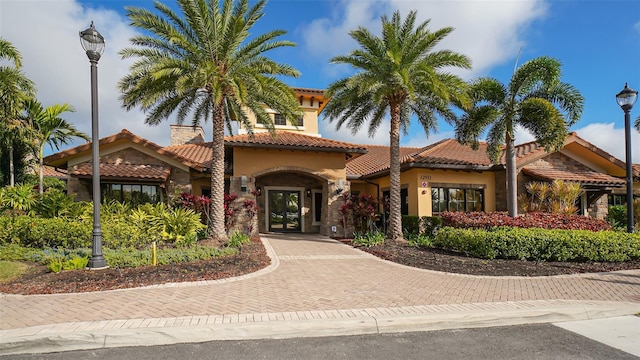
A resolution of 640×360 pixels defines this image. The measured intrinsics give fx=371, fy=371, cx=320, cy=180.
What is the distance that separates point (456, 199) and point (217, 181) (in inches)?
452

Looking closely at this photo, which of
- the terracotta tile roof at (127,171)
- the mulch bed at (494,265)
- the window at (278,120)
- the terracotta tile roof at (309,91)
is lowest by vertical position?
the mulch bed at (494,265)

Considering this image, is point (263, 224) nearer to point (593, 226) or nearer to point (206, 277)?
point (206, 277)

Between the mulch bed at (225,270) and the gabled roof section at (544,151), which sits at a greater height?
the gabled roof section at (544,151)

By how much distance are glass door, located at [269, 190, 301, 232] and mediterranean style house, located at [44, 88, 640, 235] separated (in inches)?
2.1

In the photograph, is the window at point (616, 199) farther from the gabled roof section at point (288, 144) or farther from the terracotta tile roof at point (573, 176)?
the gabled roof section at point (288, 144)

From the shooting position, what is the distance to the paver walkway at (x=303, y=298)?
5.37 meters

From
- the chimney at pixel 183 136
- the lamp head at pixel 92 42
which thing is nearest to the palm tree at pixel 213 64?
the lamp head at pixel 92 42

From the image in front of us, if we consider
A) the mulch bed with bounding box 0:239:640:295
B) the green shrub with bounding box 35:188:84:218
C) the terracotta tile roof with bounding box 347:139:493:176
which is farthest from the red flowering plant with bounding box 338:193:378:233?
the green shrub with bounding box 35:188:84:218

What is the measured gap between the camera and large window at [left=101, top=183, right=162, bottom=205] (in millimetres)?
15974

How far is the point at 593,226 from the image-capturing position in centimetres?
1420

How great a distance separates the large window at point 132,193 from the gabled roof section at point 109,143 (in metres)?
1.59

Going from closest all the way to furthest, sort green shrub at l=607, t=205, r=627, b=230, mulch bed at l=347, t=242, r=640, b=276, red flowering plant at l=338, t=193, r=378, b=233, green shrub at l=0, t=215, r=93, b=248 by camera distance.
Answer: mulch bed at l=347, t=242, r=640, b=276 → green shrub at l=0, t=215, r=93, b=248 → red flowering plant at l=338, t=193, r=378, b=233 → green shrub at l=607, t=205, r=627, b=230

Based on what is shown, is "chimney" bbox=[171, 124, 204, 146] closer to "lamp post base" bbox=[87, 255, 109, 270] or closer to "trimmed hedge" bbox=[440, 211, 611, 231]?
"lamp post base" bbox=[87, 255, 109, 270]

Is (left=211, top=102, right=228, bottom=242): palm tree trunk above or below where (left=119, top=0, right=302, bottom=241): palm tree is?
below
